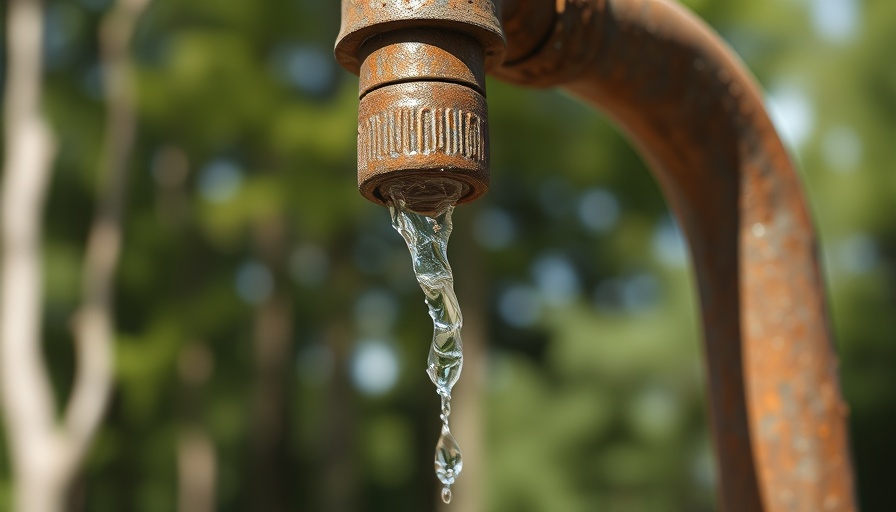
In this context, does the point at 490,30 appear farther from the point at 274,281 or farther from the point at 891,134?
the point at 274,281

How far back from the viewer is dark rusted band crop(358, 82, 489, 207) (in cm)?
100

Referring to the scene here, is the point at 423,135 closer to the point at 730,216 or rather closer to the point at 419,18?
the point at 419,18

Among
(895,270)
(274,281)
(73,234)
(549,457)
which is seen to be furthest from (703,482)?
(73,234)

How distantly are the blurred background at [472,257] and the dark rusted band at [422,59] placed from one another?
8.00 metres

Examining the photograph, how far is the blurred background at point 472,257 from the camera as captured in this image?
1011 cm

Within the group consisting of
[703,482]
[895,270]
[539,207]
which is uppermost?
[539,207]

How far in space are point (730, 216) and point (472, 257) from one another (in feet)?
27.8

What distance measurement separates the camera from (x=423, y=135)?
1003 millimetres

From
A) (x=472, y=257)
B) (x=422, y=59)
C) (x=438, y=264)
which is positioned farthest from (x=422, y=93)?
(x=472, y=257)

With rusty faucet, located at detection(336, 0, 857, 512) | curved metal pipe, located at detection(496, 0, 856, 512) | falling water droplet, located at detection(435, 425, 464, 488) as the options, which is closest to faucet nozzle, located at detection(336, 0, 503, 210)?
rusty faucet, located at detection(336, 0, 857, 512)

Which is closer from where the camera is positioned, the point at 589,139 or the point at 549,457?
the point at 589,139

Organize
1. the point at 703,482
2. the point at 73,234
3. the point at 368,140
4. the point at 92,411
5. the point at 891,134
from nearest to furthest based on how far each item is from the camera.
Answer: the point at 368,140, the point at 92,411, the point at 891,134, the point at 703,482, the point at 73,234

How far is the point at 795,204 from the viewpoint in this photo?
143cm

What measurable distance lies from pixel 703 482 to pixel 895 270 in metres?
2.99
